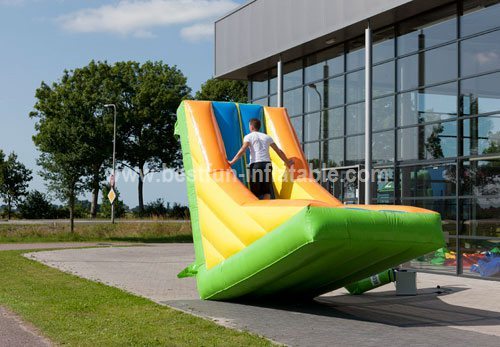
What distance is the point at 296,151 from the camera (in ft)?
41.2

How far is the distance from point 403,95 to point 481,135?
264 centimetres

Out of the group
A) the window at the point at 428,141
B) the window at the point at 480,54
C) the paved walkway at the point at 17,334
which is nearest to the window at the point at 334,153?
the window at the point at 428,141

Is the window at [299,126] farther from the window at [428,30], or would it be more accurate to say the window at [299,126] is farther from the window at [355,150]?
the window at [428,30]

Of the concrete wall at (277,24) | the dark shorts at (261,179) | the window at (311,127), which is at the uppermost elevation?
the concrete wall at (277,24)

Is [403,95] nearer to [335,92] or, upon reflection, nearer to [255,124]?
[335,92]

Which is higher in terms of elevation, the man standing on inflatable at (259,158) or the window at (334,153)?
the window at (334,153)

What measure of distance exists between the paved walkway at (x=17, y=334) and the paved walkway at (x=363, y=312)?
7.28ft

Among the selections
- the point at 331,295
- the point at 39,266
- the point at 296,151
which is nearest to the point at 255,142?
the point at 296,151

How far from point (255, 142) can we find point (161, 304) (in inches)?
113

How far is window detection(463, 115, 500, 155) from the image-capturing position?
1504 centimetres

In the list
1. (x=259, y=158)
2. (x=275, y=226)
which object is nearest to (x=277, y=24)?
(x=259, y=158)

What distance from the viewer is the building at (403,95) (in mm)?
15406

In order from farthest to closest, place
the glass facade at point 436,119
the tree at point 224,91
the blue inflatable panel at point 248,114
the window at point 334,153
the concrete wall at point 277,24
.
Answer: the tree at point 224,91
the window at point 334,153
the concrete wall at point 277,24
the glass facade at point 436,119
the blue inflatable panel at point 248,114

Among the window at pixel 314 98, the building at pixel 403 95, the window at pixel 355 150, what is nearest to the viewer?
the building at pixel 403 95
